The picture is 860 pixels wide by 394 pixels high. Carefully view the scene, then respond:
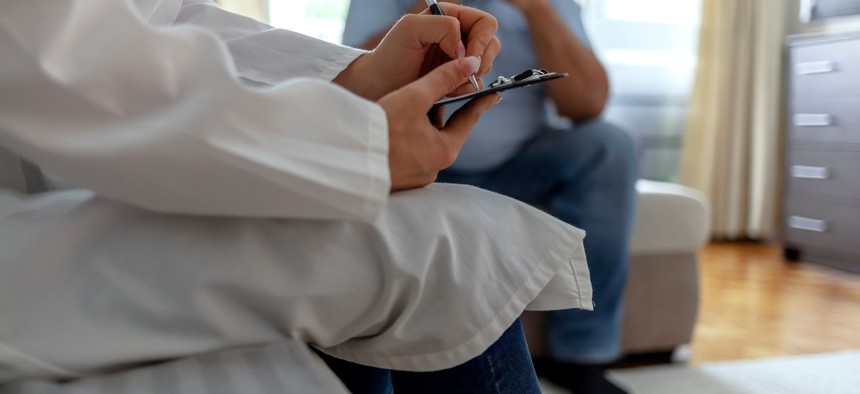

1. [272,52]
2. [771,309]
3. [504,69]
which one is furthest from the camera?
[771,309]

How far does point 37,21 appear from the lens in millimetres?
364

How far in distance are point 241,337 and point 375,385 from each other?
18cm

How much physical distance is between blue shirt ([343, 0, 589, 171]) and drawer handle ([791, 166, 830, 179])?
1.59 metres

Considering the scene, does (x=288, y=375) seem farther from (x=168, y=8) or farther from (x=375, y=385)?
(x=168, y=8)

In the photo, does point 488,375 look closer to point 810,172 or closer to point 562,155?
point 562,155

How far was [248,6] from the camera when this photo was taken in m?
2.41

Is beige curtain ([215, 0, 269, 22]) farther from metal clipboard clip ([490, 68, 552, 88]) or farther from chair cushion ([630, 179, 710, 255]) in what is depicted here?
metal clipboard clip ([490, 68, 552, 88])

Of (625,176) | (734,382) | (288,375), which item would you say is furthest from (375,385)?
(734,382)

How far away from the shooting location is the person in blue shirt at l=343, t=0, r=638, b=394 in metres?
1.37

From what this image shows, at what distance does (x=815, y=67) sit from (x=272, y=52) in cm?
261

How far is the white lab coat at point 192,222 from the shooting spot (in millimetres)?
352

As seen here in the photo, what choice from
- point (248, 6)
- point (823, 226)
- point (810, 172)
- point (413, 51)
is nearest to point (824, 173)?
point (810, 172)

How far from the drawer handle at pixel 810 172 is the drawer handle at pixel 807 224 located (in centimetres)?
16

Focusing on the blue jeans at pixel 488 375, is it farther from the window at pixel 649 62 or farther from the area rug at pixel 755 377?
the window at pixel 649 62
